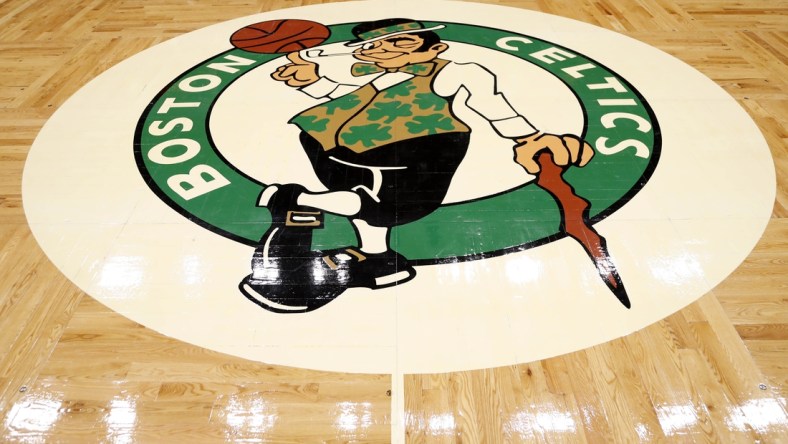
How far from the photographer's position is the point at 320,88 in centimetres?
404

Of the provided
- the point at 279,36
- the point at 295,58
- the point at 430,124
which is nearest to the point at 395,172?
the point at 430,124

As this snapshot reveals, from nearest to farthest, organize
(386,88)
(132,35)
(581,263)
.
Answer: (581,263) < (386,88) < (132,35)

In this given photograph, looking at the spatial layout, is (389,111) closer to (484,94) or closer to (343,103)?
(343,103)

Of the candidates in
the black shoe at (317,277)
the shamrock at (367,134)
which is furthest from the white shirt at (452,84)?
the black shoe at (317,277)

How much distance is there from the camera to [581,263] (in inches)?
108

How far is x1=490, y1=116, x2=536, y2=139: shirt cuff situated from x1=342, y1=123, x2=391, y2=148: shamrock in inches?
24.2

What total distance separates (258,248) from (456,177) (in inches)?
41.3

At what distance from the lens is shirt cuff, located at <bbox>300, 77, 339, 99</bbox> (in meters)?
3.98

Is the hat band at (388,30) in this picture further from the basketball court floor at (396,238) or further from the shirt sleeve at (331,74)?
the shirt sleeve at (331,74)

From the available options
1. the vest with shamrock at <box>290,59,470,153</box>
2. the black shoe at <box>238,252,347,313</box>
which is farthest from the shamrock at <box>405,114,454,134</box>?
the black shoe at <box>238,252,347,313</box>

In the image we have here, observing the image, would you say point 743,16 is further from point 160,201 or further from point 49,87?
point 49,87

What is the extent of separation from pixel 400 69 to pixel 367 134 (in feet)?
2.79

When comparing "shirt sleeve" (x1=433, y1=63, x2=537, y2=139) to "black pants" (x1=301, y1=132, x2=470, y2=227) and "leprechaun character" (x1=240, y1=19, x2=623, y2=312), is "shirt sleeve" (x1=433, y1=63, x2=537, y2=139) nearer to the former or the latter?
"leprechaun character" (x1=240, y1=19, x2=623, y2=312)

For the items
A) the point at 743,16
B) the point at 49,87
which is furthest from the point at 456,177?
the point at 743,16
